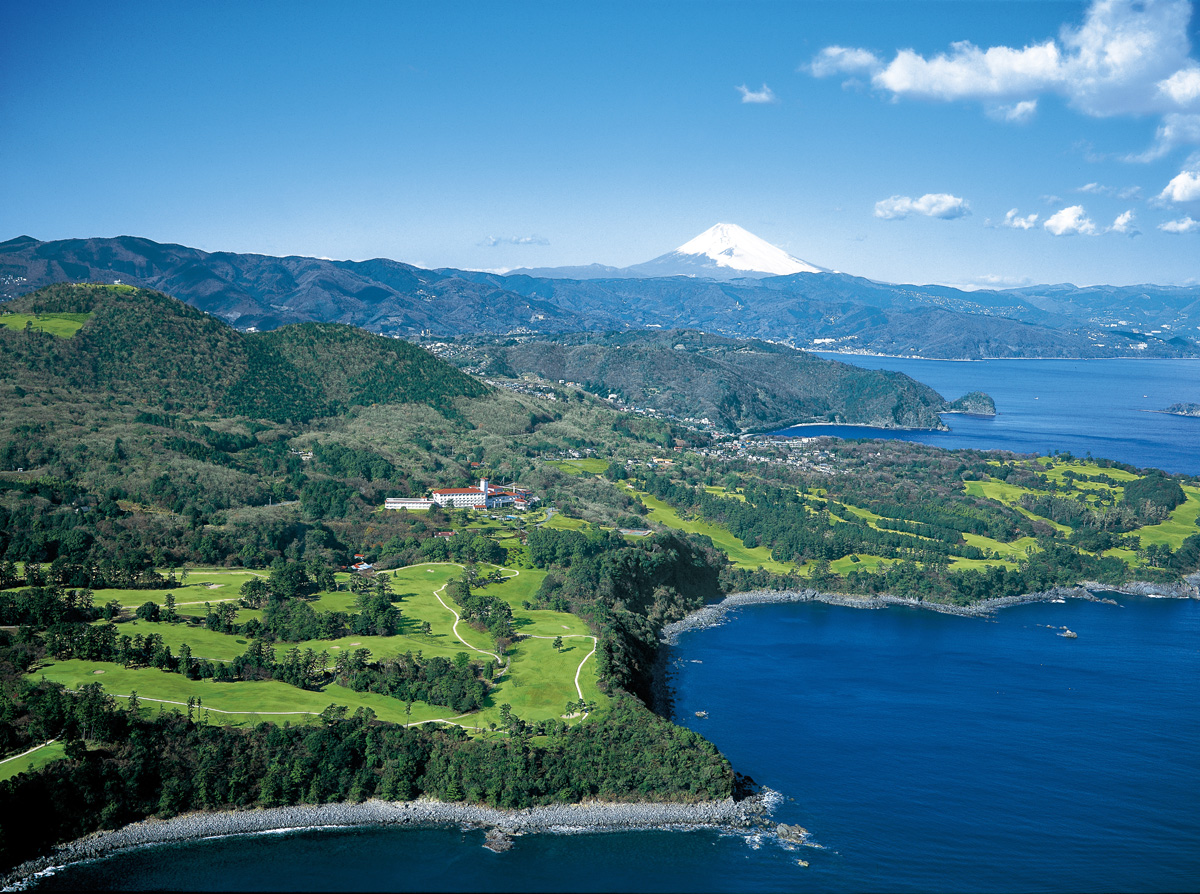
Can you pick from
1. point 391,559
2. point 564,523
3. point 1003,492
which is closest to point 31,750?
point 391,559

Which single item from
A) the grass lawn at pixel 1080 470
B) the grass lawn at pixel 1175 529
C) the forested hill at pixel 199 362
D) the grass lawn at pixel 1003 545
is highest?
the forested hill at pixel 199 362

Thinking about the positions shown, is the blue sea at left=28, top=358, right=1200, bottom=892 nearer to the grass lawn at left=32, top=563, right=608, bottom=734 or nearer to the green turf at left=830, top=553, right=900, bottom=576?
the grass lawn at left=32, top=563, right=608, bottom=734

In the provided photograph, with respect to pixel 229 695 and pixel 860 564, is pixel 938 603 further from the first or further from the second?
pixel 229 695

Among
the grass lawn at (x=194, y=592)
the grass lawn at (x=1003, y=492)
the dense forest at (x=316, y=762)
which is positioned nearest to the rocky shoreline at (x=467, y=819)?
the dense forest at (x=316, y=762)

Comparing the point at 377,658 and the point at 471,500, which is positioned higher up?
the point at 471,500

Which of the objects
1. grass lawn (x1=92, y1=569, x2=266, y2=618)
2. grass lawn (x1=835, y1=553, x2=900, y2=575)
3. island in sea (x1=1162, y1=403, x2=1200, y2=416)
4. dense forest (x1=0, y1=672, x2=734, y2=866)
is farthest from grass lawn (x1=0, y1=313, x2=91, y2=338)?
island in sea (x1=1162, y1=403, x2=1200, y2=416)

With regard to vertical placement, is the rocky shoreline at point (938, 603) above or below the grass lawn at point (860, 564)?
below

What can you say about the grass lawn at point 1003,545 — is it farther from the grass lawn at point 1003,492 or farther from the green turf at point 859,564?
the green turf at point 859,564

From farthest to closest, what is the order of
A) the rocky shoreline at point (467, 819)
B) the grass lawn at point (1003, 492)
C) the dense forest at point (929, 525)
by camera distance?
the grass lawn at point (1003, 492) < the dense forest at point (929, 525) < the rocky shoreline at point (467, 819)
